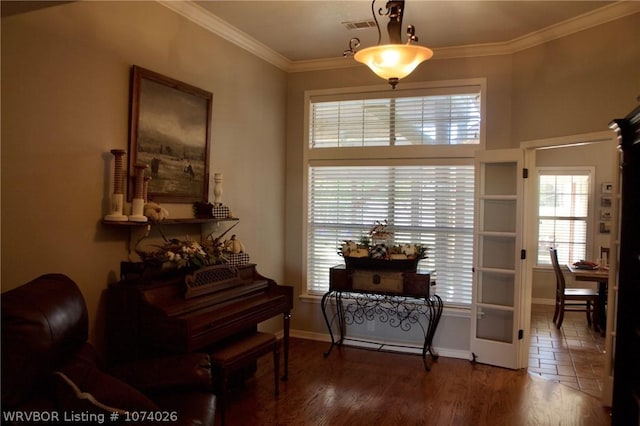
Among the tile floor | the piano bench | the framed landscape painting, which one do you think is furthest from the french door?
the framed landscape painting

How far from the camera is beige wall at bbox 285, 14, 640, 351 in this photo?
3.62m

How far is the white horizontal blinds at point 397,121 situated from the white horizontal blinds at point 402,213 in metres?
0.29

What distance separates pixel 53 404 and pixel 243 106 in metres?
3.19

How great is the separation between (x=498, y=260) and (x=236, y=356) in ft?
8.62

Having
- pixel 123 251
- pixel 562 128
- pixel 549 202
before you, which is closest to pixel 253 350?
pixel 123 251

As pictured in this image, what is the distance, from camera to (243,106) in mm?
4445

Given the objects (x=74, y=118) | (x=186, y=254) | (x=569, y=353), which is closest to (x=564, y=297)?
(x=569, y=353)

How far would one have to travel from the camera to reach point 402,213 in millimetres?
4891

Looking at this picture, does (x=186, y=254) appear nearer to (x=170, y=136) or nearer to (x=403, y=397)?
(x=170, y=136)

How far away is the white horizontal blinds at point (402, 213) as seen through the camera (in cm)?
470

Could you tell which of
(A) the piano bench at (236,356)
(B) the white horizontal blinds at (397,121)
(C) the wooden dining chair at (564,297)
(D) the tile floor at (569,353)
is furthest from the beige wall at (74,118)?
(C) the wooden dining chair at (564,297)

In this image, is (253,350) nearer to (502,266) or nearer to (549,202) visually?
(502,266)

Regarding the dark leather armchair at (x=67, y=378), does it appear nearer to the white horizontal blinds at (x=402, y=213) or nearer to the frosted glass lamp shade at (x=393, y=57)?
the frosted glass lamp shade at (x=393, y=57)

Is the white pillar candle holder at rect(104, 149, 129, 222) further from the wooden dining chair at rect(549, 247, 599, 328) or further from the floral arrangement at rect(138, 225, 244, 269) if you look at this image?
the wooden dining chair at rect(549, 247, 599, 328)
